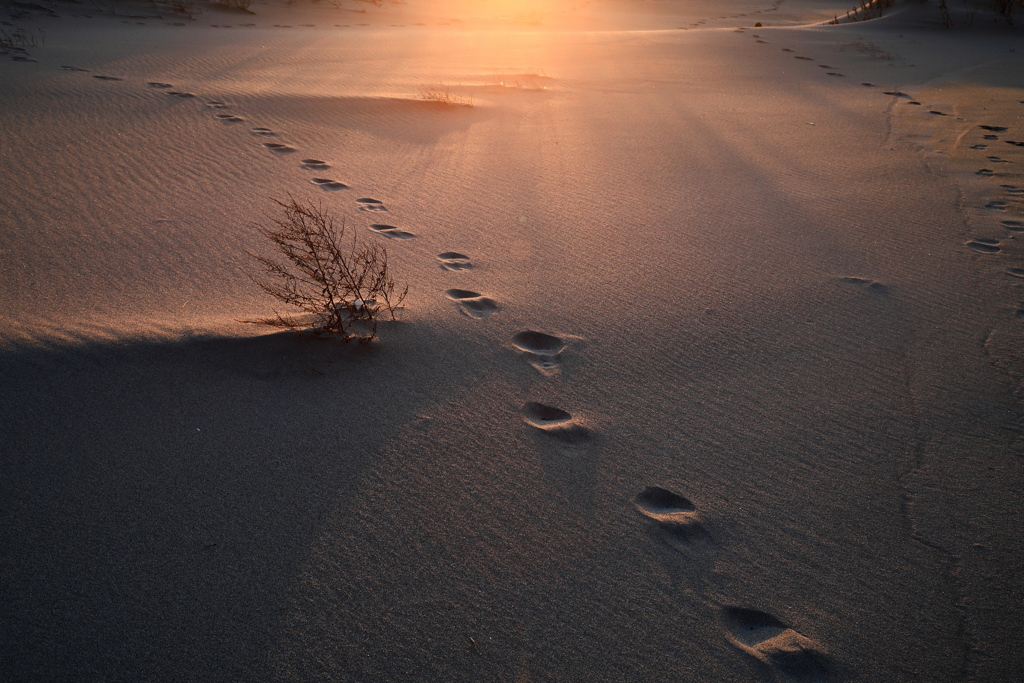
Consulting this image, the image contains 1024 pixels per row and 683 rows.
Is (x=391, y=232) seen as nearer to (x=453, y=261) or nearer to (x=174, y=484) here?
(x=453, y=261)

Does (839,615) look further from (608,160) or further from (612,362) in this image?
(608,160)

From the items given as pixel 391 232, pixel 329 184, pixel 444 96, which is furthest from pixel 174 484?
pixel 444 96

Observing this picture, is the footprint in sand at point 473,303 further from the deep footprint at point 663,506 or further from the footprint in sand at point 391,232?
the deep footprint at point 663,506

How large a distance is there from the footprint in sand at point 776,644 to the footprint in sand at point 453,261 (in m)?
1.73

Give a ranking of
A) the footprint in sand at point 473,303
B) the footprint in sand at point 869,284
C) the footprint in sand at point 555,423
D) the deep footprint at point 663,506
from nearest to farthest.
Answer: the deep footprint at point 663,506 → the footprint in sand at point 555,423 → the footprint in sand at point 473,303 → the footprint in sand at point 869,284

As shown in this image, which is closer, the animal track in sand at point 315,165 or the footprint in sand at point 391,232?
the footprint in sand at point 391,232

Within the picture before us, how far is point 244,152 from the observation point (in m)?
3.89

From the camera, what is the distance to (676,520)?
1480 millimetres

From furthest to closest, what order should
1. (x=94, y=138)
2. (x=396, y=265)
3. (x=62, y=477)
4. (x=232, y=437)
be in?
1. (x=94, y=138)
2. (x=396, y=265)
3. (x=232, y=437)
4. (x=62, y=477)

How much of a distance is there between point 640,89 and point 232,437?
5.57 m

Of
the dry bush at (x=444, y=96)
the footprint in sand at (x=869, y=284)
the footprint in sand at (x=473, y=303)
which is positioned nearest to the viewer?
the footprint in sand at (x=473, y=303)

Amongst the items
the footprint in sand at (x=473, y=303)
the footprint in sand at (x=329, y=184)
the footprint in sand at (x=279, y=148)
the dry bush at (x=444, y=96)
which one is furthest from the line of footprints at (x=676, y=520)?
the dry bush at (x=444, y=96)

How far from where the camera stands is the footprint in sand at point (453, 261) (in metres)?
2.63

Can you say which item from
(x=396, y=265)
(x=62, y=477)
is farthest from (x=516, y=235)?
(x=62, y=477)
